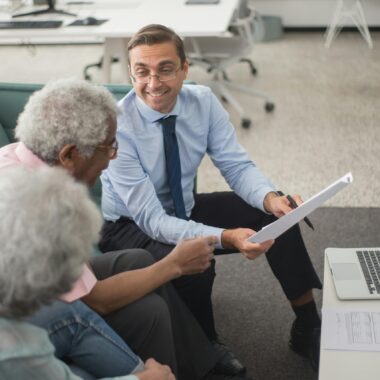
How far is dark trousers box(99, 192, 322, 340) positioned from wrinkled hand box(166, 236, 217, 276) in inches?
6.1

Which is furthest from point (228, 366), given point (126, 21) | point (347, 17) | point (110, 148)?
point (347, 17)

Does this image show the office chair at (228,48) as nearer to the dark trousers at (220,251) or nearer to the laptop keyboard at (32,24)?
the laptop keyboard at (32,24)

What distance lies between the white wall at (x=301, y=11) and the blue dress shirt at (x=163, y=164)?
14.1 ft

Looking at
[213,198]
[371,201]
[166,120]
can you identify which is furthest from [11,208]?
[371,201]

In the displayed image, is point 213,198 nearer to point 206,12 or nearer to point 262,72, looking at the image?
point 206,12

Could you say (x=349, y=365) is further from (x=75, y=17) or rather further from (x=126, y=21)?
(x=75, y=17)

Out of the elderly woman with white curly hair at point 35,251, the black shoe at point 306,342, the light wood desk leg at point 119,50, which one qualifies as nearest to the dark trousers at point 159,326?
the black shoe at point 306,342

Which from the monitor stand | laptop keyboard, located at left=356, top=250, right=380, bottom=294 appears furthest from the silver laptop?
the monitor stand

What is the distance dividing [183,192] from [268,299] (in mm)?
601

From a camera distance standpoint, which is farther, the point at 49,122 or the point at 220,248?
the point at 220,248

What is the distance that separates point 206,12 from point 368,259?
2442 millimetres

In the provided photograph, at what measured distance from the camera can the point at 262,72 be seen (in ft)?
16.1

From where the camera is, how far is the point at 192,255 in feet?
5.31

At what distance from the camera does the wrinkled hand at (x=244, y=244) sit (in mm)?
1680
